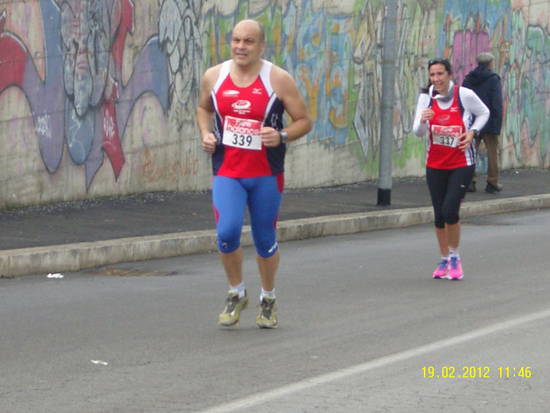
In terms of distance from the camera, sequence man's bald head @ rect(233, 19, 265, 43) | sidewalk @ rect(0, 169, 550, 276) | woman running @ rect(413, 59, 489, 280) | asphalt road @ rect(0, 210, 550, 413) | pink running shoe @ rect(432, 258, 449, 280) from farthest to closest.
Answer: sidewalk @ rect(0, 169, 550, 276) → pink running shoe @ rect(432, 258, 449, 280) → woman running @ rect(413, 59, 489, 280) → man's bald head @ rect(233, 19, 265, 43) → asphalt road @ rect(0, 210, 550, 413)

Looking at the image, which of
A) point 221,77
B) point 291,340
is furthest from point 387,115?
point 291,340

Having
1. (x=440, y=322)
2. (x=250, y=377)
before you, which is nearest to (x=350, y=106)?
(x=440, y=322)

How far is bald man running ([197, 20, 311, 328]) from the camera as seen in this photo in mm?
9297

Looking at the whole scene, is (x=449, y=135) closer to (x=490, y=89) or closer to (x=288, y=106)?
(x=288, y=106)

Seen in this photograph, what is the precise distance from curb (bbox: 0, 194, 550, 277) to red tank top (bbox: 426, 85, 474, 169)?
9.33 feet

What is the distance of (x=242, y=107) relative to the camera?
9305 millimetres

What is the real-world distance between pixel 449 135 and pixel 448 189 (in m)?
0.45

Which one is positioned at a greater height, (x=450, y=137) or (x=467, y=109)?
(x=467, y=109)

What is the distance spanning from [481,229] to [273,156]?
8053mm

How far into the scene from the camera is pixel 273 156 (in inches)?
370
